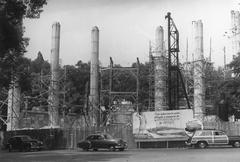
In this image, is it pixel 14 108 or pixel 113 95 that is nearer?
pixel 14 108

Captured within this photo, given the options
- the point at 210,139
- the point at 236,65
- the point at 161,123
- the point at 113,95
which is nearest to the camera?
the point at 210,139

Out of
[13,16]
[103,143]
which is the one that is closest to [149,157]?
[13,16]

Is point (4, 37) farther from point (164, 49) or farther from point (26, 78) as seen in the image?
point (164, 49)

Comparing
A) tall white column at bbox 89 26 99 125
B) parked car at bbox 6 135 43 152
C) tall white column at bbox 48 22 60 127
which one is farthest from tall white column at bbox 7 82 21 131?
tall white column at bbox 89 26 99 125

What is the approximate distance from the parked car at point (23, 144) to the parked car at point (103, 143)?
500 cm

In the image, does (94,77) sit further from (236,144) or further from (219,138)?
(236,144)

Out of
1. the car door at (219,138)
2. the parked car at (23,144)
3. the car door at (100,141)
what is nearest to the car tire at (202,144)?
the car door at (219,138)

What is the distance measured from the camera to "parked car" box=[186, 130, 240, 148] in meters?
41.3

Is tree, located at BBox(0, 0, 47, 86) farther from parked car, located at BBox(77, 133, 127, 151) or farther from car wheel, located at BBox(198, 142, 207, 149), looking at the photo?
car wheel, located at BBox(198, 142, 207, 149)

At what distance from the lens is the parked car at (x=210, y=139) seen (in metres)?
41.3

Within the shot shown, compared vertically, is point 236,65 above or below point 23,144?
above

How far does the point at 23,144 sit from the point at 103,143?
28.8 ft

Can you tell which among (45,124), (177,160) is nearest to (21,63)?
(177,160)

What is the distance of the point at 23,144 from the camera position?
46.2m
